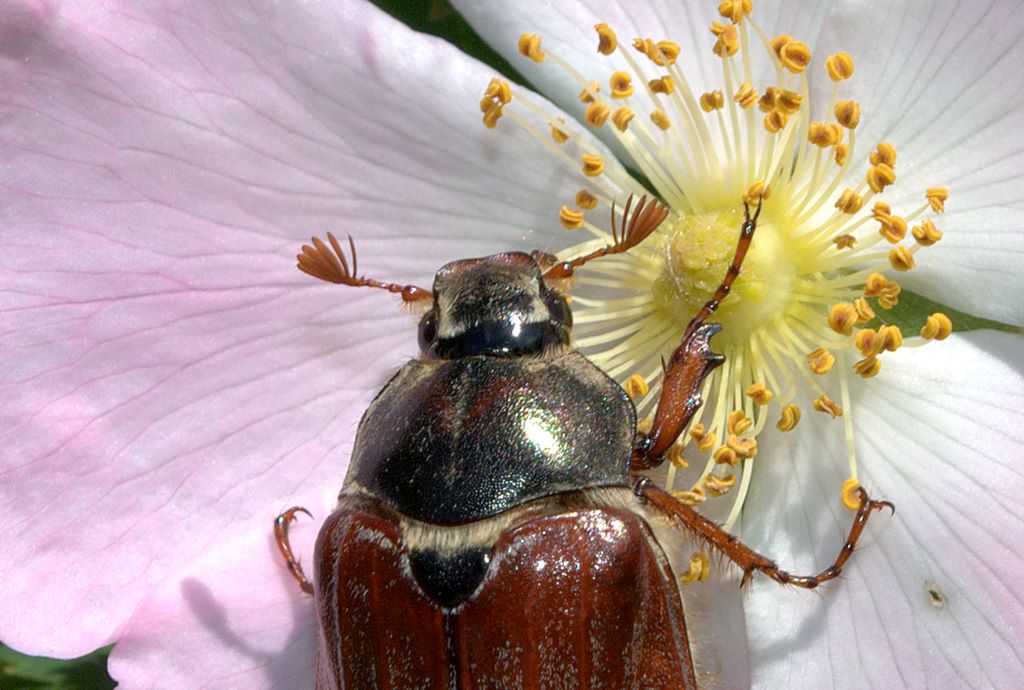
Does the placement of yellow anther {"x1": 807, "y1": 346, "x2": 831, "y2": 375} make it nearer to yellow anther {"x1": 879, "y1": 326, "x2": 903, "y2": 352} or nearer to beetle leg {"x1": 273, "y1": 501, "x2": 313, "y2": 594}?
yellow anther {"x1": 879, "y1": 326, "x2": 903, "y2": 352}

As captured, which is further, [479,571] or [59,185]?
[59,185]

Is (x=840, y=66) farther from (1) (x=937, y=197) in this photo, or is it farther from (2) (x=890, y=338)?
(2) (x=890, y=338)

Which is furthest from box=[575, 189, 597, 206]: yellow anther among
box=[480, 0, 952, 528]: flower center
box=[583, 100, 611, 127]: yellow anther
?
box=[583, 100, 611, 127]: yellow anther

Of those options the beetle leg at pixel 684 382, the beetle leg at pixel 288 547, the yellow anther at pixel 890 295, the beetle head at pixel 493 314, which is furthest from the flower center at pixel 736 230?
the beetle leg at pixel 288 547

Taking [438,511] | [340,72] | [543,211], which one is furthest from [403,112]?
[438,511]

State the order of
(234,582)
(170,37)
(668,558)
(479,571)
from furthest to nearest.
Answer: (234,582) → (170,37) → (668,558) → (479,571)

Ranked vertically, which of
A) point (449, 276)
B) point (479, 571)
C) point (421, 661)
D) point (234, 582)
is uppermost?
point (449, 276)

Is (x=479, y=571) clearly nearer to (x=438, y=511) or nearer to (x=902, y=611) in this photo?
(x=438, y=511)

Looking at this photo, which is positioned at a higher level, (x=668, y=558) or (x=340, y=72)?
(x=340, y=72)
